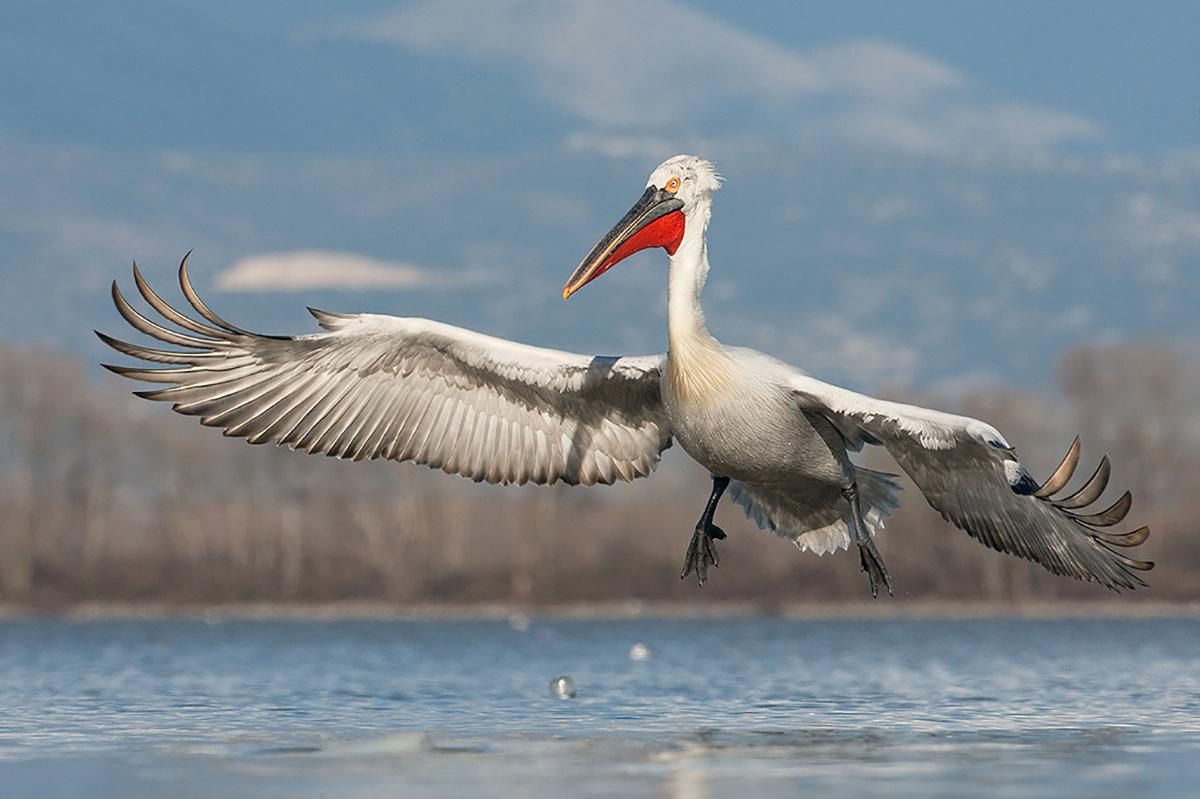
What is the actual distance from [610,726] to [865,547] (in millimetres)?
3795

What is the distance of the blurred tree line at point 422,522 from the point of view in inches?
2766

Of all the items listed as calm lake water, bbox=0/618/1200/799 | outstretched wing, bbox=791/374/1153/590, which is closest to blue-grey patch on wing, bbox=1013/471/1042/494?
outstretched wing, bbox=791/374/1153/590

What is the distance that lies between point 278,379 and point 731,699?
29.1 ft

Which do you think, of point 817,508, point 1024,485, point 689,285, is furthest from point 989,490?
point 689,285

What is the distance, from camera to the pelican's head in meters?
12.9

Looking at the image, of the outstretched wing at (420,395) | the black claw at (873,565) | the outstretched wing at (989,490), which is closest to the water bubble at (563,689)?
the outstretched wing at (420,395)

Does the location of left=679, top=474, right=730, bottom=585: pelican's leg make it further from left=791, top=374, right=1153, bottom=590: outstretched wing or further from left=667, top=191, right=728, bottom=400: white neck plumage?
left=667, top=191, right=728, bottom=400: white neck plumage

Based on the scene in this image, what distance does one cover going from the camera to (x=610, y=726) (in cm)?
1630

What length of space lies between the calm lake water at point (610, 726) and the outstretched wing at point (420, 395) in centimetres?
188

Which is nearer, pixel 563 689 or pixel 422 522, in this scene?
pixel 563 689

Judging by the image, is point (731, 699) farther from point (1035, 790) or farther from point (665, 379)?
point (1035, 790)

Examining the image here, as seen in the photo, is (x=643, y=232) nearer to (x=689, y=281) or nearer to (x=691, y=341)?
(x=689, y=281)

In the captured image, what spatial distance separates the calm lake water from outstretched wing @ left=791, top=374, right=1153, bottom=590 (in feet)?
4.00

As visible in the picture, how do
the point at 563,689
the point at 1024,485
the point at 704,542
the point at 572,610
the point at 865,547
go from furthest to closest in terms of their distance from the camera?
the point at 572,610, the point at 563,689, the point at 704,542, the point at 865,547, the point at 1024,485
